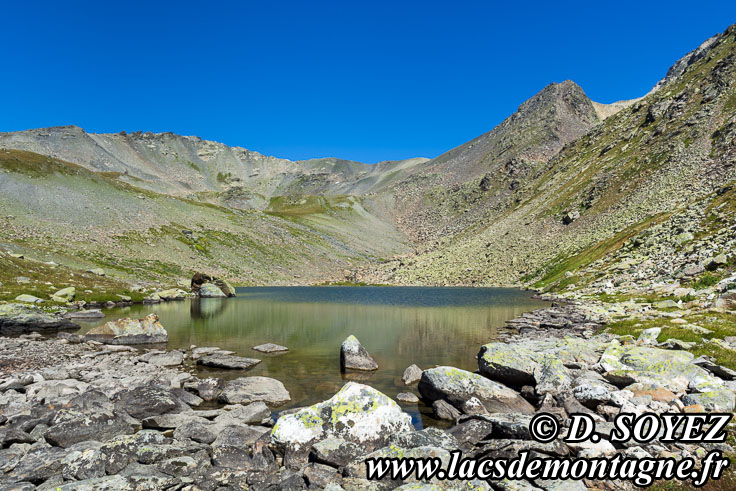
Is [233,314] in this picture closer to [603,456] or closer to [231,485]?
[231,485]

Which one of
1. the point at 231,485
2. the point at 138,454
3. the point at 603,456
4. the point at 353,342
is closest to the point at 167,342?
the point at 353,342

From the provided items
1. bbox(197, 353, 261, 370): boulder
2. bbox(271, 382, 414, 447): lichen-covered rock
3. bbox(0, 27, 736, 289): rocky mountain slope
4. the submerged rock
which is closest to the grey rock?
bbox(271, 382, 414, 447): lichen-covered rock

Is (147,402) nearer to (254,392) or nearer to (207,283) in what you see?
(254,392)

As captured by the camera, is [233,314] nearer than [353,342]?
No

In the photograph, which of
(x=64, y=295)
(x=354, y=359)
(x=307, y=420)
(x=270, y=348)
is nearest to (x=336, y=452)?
(x=307, y=420)

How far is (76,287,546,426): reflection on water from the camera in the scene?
2122cm

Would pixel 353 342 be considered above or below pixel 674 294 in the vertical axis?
below

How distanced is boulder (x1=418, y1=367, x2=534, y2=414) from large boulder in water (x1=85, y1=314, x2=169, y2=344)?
80.3 ft

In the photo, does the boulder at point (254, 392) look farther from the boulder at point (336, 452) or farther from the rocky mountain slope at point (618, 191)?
the rocky mountain slope at point (618, 191)

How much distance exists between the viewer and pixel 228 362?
23266mm

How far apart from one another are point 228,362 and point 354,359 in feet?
25.9

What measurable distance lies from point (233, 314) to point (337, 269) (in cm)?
9011

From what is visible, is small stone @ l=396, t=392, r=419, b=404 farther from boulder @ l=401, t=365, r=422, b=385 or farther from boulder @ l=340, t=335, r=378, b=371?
boulder @ l=340, t=335, r=378, b=371

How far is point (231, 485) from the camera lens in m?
9.48
